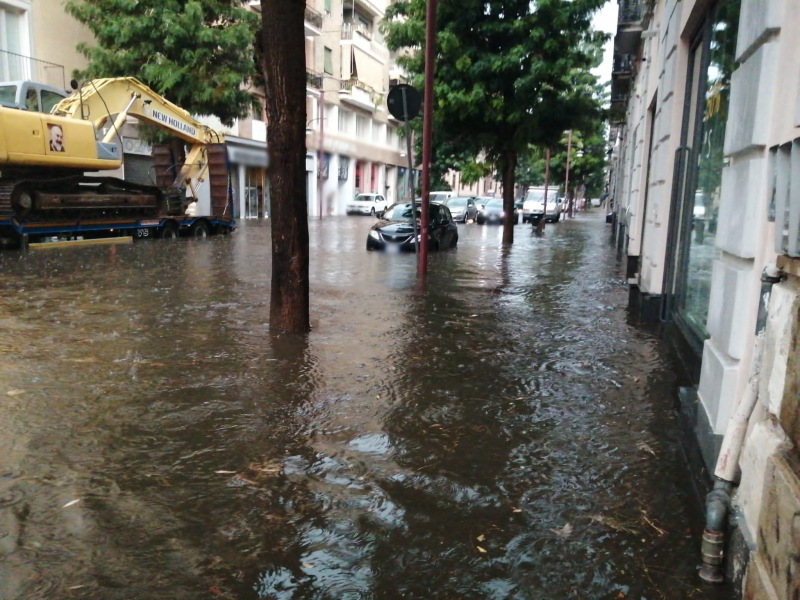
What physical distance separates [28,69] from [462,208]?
21539mm

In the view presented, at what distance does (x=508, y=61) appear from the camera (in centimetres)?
1761

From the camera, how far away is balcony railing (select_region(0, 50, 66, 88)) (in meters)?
20.5

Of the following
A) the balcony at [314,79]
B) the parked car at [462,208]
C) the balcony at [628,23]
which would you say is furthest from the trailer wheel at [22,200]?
the parked car at [462,208]

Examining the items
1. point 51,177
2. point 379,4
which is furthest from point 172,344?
point 379,4

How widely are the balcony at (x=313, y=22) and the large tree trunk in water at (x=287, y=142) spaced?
32230 mm

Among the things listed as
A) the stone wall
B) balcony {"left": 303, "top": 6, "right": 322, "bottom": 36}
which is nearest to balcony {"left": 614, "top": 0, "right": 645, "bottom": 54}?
→ the stone wall

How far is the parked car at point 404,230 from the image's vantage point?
16.8 metres

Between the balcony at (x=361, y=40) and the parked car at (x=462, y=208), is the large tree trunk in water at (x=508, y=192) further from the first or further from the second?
the balcony at (x=361, y=40)

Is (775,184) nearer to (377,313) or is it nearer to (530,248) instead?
(377,313)

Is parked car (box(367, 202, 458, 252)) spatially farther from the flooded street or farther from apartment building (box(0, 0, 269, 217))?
the flooded street

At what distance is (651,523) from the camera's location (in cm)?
319

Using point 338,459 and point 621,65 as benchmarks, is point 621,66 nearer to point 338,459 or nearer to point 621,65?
point 621,65

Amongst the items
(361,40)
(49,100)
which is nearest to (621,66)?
(49,100)

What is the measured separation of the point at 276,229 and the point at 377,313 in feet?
6.94
